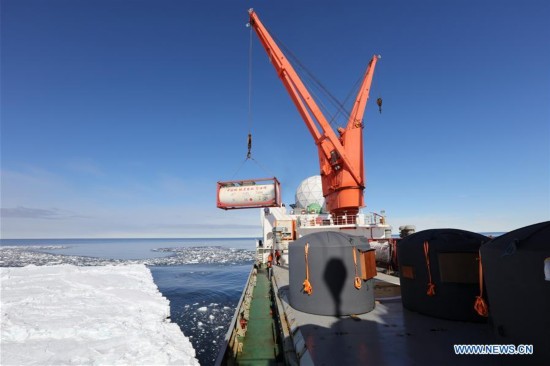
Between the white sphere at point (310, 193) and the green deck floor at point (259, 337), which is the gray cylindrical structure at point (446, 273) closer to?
the green deck floor at point (259, 337)

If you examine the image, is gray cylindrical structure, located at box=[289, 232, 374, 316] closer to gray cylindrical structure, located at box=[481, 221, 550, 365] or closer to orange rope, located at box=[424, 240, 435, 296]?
orange rope, located at box=[424, 240, 435, 296]

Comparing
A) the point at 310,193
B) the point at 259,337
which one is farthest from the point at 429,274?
the point at 310,193

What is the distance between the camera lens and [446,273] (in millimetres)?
5973

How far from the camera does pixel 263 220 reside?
1035 inches

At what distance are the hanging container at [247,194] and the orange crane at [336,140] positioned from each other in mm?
4924

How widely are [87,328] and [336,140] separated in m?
19.1

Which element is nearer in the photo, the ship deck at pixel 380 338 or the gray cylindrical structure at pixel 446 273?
the ship deck at pixel 380 338

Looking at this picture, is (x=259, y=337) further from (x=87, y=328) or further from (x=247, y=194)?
(x=247, y=194)

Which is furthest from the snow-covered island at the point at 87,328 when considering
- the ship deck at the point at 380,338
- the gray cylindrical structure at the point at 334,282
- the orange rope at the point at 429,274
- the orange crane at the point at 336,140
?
the orange crane at the point at 336,140

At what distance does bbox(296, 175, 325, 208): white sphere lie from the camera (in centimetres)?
3575

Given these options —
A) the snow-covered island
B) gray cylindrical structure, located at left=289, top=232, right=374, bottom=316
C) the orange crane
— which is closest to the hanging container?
the orange crane

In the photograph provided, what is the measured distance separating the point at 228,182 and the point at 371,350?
60.1 feet

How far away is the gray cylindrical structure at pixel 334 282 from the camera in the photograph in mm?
6605

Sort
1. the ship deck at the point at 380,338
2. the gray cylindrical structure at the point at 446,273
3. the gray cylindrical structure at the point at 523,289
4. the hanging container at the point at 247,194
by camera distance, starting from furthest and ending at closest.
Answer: the hanging container at the point at 247,194
the gray cylindrical structure at the point at 446,273
the ship deck at the point at 380,338
the gray cylindrical structure at the point at 523,289
